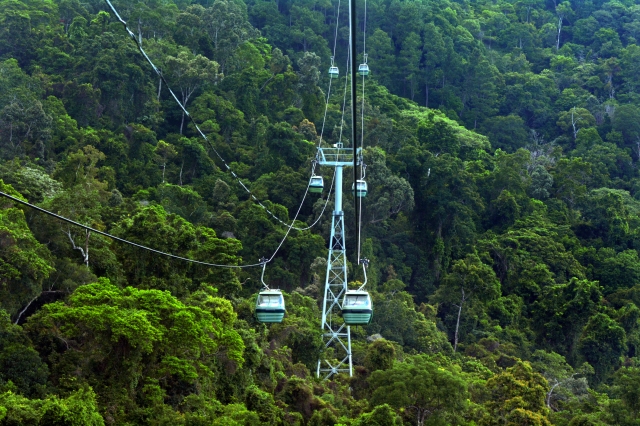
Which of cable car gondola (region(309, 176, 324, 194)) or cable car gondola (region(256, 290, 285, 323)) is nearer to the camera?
cable car gondola (region(256, 290, 285, 323))

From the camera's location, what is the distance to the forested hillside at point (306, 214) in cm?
2283

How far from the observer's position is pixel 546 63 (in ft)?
226

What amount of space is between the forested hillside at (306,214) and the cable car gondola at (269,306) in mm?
2383

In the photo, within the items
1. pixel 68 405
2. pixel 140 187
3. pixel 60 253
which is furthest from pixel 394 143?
pixel 68 405

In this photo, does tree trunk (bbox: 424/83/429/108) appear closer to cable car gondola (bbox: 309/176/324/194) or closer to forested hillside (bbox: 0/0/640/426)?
forested hillside (bbox: 0/0/640/426)

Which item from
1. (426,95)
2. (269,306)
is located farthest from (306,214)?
(426,95)

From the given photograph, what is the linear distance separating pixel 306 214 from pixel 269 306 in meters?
21.8

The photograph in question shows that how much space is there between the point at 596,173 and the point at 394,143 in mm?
11002

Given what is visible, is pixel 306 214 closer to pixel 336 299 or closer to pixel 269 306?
pixel 336 299

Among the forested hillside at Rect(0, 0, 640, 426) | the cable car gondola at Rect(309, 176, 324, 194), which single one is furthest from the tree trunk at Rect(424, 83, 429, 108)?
the cable car gondola at Rect(309, 176, 324, 194)

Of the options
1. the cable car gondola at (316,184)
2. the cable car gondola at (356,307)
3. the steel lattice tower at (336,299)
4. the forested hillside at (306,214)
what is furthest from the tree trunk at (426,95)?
the cable car gondola at (356,307)

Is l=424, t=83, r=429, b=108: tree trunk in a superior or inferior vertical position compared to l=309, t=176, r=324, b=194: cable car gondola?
inferior

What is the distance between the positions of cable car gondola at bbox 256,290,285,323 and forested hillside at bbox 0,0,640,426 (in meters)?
2.38

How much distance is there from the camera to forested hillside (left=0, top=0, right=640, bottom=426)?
22828 mm
